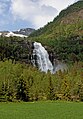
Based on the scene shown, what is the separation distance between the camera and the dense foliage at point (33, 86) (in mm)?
86688

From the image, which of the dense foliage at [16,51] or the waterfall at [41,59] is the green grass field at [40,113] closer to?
the waterfall at [41,59]

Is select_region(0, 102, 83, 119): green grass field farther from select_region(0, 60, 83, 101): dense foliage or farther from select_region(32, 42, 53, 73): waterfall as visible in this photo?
select_region(32, 42, 53, 73): waterfall

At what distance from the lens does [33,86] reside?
95375 millimetres

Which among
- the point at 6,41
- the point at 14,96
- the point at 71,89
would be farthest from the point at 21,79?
the point at 6,41

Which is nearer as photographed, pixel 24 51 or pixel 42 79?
pixel 42 79

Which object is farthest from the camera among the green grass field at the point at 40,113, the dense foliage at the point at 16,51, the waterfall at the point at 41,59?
the dense foliage at the point at 16,51

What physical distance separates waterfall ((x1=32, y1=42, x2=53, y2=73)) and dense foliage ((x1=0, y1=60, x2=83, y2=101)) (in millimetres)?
67388

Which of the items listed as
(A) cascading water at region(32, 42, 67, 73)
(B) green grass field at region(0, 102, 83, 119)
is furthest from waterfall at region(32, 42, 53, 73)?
(B) green grass field at region(0, 102, 83, 119)

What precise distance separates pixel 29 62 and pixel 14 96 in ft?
308

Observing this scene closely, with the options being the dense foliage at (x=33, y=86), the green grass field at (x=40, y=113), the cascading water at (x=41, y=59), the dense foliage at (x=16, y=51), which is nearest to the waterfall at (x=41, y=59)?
the cascading water at (x=41, y=59)

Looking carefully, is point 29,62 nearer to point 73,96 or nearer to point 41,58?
point 41,58

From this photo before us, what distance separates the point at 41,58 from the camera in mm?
178250

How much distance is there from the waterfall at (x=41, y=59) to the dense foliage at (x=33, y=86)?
67.4m

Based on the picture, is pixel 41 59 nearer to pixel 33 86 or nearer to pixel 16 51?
pixel 16 51
